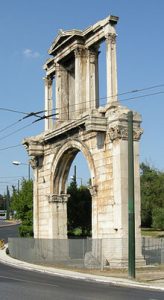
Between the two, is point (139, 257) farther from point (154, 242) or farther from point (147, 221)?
point (147, 221)

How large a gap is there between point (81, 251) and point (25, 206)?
1755 centimetres

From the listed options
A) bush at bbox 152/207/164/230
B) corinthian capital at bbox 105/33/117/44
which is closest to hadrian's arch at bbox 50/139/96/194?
corinthian capital at bbox 105/33/117/44

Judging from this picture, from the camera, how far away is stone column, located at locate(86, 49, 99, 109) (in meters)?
30.6

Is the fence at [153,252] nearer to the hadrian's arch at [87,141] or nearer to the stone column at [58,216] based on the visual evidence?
the hadrian's arch at [87,141]

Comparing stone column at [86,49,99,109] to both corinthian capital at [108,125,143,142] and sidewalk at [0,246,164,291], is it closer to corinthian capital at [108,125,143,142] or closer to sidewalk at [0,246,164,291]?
corinthian capital at [108,125,143,142]

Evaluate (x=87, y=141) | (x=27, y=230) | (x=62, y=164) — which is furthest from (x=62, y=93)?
(x=27, y=230)

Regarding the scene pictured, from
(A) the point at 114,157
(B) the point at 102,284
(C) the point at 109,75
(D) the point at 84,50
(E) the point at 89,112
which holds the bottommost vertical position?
Answer: (B) the point at 102,284

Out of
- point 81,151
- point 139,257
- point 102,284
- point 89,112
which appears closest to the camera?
point 102,284

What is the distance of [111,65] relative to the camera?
94.0 ft

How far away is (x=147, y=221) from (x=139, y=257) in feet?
141

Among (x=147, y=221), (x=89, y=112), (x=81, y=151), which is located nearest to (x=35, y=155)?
(x=81, y=151)

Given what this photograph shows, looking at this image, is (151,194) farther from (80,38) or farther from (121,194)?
(121,194)

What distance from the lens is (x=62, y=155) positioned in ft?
109

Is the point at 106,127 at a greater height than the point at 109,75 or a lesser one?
lesser
